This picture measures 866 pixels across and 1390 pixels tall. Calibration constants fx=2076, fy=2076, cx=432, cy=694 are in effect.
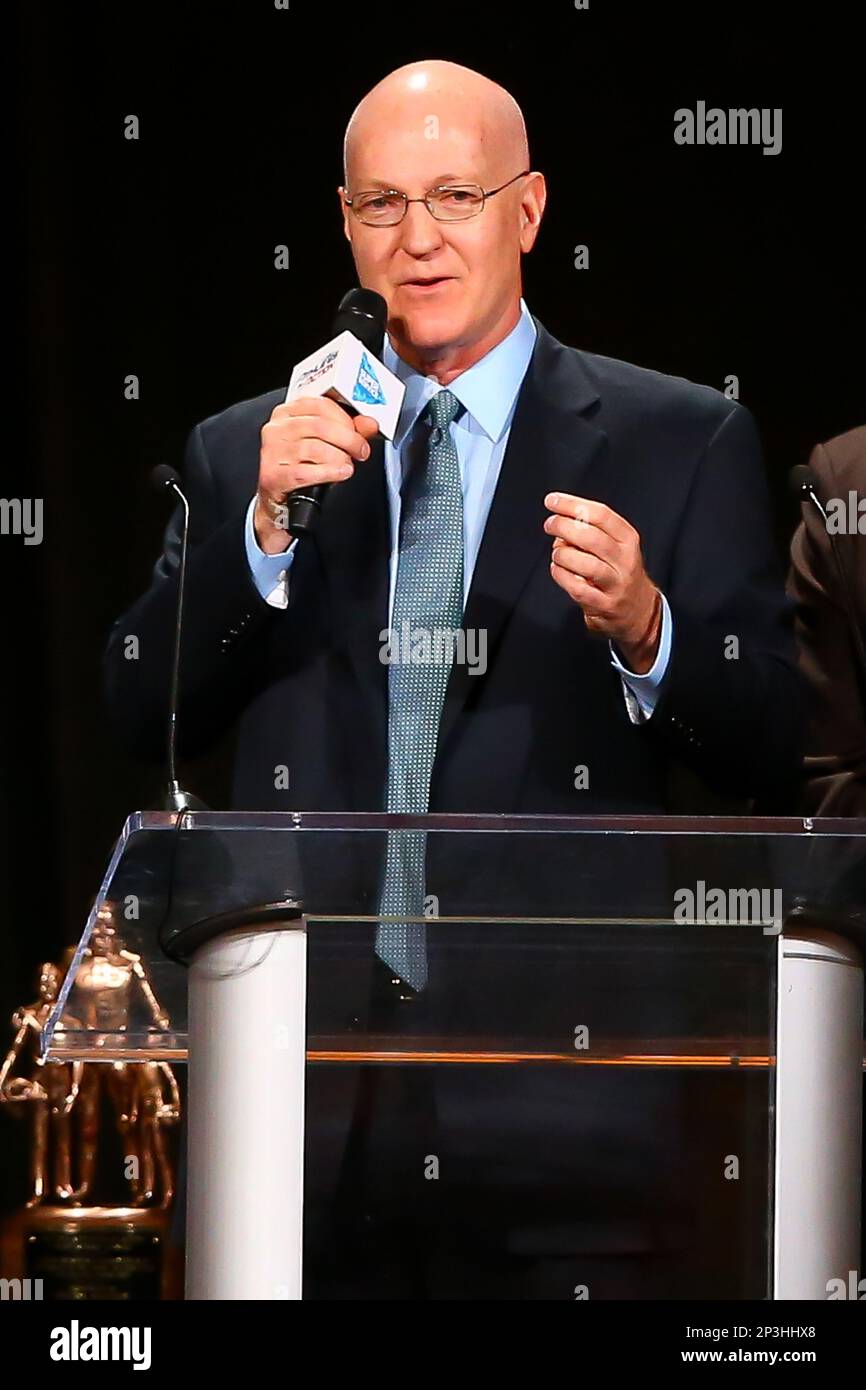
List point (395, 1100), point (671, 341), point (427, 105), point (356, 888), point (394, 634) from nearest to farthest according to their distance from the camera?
point (356, 888) → point (395, 1100) → point (394, 634) → point (427, 105) → point (671, 341)

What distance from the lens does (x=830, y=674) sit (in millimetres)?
2303

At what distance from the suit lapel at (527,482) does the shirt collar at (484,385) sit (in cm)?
1

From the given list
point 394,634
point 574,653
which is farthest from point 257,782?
point 574,653

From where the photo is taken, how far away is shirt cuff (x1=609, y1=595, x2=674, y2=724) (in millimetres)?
1841

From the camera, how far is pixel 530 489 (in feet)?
7.20

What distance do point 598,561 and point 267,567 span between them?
1.46 ft

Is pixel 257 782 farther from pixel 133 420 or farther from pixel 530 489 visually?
pixel 133 420

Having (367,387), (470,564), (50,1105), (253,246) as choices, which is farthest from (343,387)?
(50,1105)

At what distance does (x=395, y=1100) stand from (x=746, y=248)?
1.49 meters

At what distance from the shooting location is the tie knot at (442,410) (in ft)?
7.20

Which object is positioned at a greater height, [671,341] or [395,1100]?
[671,341]

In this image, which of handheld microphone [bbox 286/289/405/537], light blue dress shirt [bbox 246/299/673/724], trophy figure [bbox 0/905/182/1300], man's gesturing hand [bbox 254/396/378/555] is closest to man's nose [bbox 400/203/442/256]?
light blue dress shirt [bbox 246/299/673/724]
